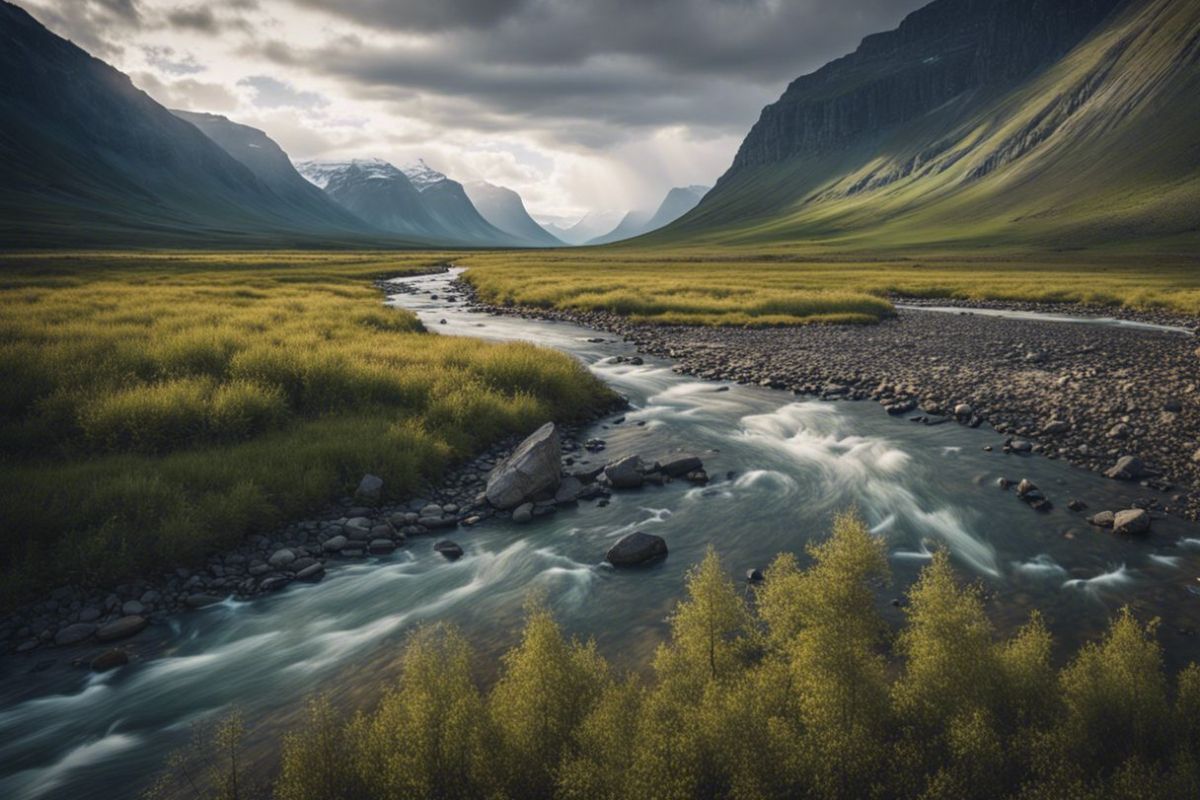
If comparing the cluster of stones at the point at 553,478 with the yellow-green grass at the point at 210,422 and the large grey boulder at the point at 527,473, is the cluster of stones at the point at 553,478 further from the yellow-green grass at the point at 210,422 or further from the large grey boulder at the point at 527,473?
the yellow-green grass at the point at 210,422

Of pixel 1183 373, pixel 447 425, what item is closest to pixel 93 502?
pixel 447 425

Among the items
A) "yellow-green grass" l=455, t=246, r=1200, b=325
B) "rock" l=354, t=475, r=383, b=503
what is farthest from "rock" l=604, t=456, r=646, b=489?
"yellow-green grass" l=455, t=246, r=1200, b=325

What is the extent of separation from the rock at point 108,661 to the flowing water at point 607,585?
14 cm

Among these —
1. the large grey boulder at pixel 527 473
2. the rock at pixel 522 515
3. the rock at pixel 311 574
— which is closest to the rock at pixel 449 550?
the rock at pixel 522 515

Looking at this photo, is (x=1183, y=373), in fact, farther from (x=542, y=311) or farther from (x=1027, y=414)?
(x=542, y=311)

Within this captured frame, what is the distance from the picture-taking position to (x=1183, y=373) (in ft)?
74.5

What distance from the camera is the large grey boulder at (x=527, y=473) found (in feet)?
44.1

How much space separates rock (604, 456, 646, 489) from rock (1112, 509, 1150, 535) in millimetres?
9629

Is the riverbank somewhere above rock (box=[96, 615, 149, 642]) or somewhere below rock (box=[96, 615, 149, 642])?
above

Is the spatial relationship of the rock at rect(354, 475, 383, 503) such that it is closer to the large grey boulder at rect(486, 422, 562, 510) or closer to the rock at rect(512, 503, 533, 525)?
the large grey boulder at rect(486, 422, 562, 510)

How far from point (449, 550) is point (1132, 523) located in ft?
43.7

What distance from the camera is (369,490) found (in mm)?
12891

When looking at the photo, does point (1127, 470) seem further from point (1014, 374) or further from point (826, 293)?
point (826, 293)

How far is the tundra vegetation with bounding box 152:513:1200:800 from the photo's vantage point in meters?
5.33
